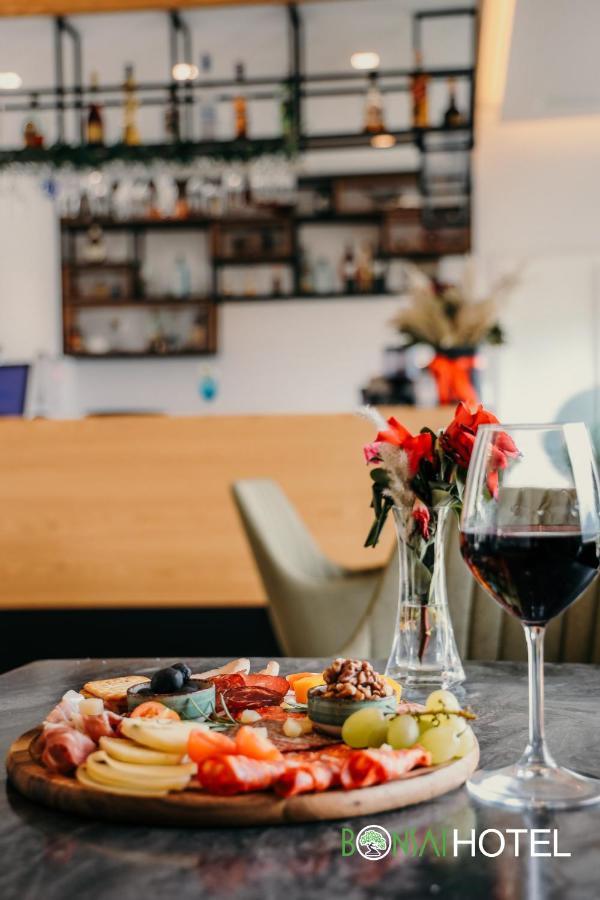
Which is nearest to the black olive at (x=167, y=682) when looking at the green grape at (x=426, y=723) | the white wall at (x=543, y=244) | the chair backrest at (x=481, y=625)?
the green grape at (x=426, y=723)

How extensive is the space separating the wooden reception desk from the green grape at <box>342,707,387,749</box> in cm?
345

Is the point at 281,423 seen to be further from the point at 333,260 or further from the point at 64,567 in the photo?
the point at 333,260

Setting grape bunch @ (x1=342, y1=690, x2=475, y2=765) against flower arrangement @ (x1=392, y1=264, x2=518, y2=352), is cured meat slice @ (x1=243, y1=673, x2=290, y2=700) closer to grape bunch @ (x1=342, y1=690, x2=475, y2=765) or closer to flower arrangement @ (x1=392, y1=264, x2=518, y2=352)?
grape bunch @ (x1=342, y1=690, x2=475, y2=765)

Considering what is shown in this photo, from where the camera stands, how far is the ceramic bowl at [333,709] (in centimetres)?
80

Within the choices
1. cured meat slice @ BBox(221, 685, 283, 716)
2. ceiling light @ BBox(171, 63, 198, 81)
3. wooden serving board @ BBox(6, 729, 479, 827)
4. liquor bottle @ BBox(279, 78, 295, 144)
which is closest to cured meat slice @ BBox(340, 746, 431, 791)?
wooden serving board @ BBox(6, 729, 479, 827)

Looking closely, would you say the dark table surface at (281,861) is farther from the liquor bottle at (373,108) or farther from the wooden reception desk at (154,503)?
the liquor bottle at (373,108)

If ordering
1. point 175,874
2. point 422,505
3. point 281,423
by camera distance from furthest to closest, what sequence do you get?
point 281,423
point 422,505
point 175,874

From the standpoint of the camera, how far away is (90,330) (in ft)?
23.8

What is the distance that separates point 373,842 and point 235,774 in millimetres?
95

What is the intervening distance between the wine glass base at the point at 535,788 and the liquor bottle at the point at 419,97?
16.6 ft

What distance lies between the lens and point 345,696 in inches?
31.8

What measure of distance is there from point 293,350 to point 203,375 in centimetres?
62

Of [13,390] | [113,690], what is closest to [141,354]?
[13,390]

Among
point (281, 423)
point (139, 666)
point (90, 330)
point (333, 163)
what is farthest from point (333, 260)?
point (139, 666)
